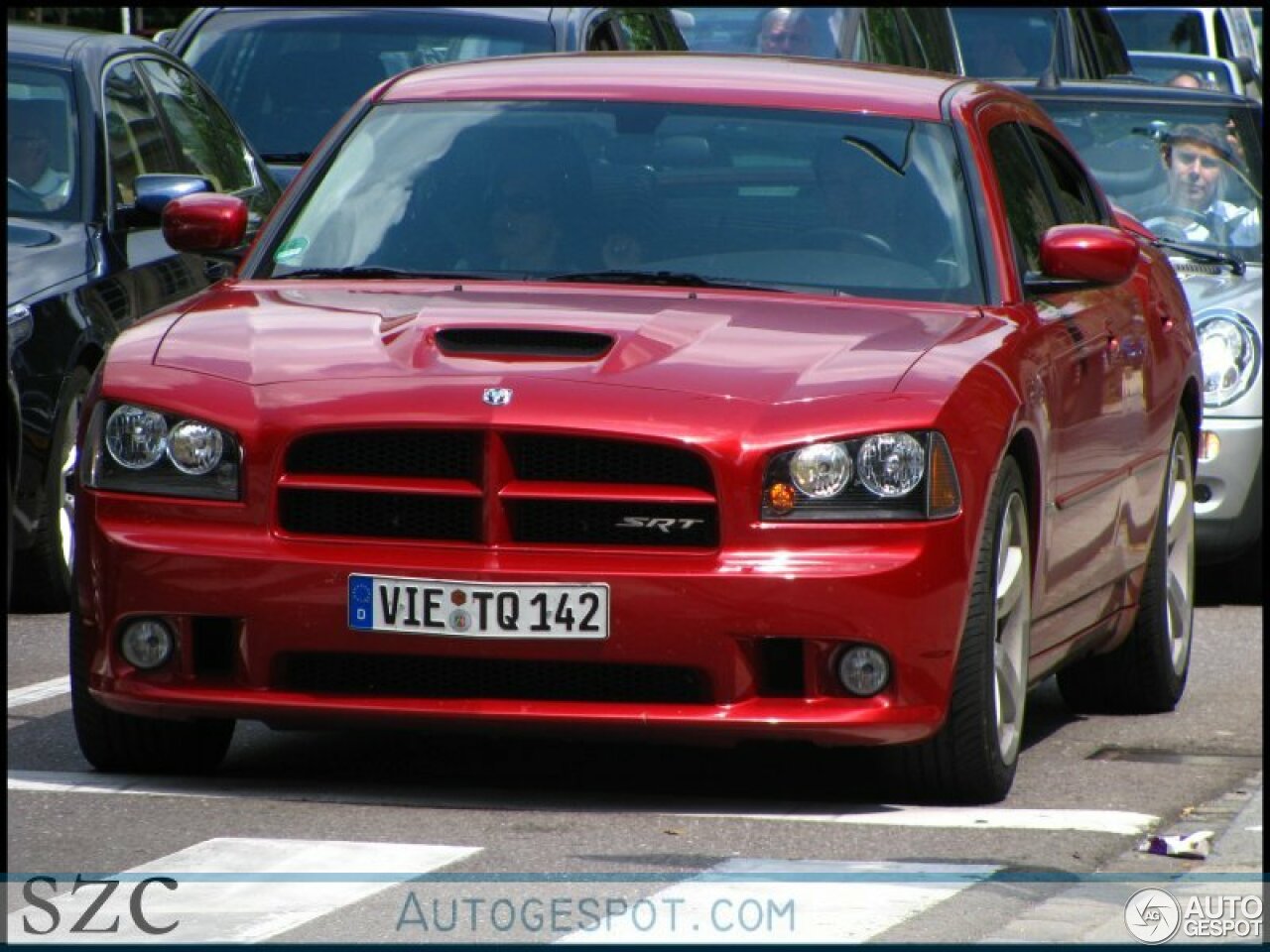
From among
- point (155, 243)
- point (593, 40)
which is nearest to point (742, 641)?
point (155, 243)

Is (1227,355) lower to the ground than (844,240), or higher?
lower

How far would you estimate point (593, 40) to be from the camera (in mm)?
14375

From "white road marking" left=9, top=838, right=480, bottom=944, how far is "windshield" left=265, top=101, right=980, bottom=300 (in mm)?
1945

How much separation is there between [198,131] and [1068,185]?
3951 millimetres

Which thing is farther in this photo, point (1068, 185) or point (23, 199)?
point (23, 199)

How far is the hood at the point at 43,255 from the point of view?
976 centimetres

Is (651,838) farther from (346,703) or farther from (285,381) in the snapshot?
(285,381)

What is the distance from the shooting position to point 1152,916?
18.4ft

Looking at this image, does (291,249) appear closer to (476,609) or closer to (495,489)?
(495,489)

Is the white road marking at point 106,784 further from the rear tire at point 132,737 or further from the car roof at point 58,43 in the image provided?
the car roof at point 58,43

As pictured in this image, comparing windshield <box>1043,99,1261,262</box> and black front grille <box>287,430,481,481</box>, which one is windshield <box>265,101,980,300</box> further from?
windshield <box>1043,99,1261,262</box>

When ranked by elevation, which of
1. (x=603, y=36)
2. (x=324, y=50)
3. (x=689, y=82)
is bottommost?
Result: (x=603, y=36)

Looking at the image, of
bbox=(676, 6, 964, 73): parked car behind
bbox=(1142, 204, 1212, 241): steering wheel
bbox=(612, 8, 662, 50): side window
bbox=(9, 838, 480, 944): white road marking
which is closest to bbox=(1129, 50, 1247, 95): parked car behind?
bbox=(676, 6, 964, 73): parked car behind

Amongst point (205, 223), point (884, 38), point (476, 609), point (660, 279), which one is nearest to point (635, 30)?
point (884, 38)
